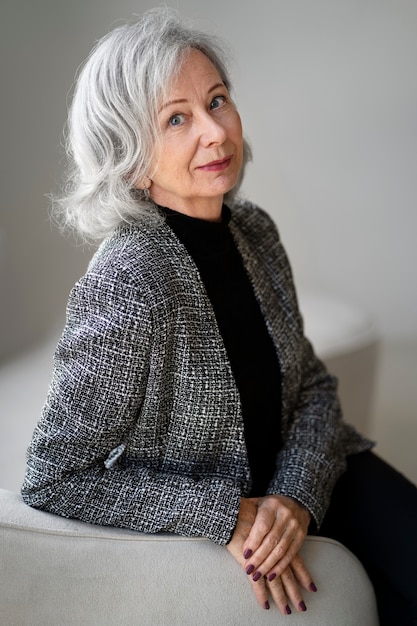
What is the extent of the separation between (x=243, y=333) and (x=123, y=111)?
430 mm

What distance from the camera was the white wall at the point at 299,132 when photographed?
2170mm

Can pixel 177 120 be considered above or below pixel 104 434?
above

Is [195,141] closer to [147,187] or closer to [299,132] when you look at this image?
[147,187]

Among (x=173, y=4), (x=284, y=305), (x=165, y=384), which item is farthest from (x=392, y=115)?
(x=165, y=384)

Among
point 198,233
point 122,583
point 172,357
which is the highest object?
point 198,233

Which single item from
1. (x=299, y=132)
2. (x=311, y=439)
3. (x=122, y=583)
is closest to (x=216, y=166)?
(x=311, y=439)

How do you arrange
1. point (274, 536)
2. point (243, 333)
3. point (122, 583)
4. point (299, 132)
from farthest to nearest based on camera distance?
point (299, 132)
point (243, 333)
point (274, 536)
point (122, 583)

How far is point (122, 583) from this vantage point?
1114mm

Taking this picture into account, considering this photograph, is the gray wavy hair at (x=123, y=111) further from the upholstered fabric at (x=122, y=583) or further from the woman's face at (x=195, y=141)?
the upholstered fabric at (x=122, y=583)

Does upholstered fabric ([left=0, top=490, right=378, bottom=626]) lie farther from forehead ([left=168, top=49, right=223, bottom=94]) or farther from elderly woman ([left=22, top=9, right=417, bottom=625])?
forehead ([left=168, top=49, right=223, bottom=94])

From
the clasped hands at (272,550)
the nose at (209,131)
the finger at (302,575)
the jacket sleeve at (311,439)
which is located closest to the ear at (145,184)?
the nose at (209,131)

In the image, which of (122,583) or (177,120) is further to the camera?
(177,120)

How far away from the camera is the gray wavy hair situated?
1.21 metres

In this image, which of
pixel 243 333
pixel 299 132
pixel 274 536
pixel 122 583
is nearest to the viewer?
pixel 122 583
